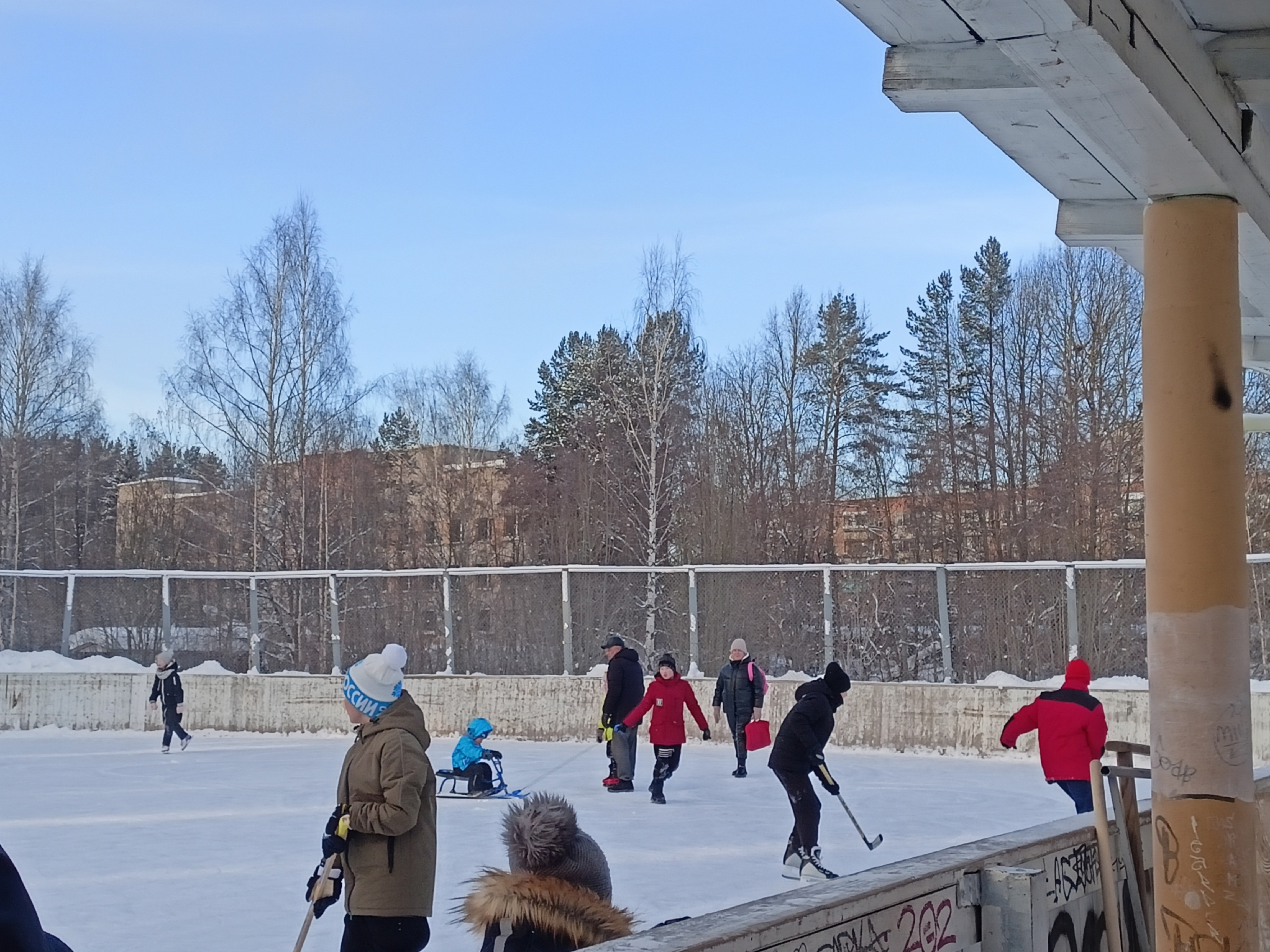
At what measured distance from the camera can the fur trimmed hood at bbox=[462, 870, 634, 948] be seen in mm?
3400

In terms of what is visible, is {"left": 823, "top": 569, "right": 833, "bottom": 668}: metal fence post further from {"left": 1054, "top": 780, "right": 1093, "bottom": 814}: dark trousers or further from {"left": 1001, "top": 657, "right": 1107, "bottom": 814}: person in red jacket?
{"left": 1054, "top": 780, "right": 1093, "bottom": 814}: dark trousers

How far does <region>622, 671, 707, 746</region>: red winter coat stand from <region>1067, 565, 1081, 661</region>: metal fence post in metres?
5.96

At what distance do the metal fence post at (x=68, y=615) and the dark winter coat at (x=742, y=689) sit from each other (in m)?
12.0

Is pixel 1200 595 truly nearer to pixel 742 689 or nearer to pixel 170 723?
pixel 742 689

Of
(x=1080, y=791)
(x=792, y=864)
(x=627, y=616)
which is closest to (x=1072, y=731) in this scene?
(x=1080, y=791)

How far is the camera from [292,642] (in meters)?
23.0

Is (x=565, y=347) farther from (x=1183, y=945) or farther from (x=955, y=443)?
(x=1183, y=945)

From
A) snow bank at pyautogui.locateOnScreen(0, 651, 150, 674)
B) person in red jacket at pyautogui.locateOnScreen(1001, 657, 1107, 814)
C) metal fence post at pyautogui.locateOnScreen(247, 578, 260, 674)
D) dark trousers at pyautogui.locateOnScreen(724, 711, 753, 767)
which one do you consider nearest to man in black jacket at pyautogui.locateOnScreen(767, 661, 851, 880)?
person in red jacket at pyautogui.locateOnScreen(1001, 657, 1107, 814)

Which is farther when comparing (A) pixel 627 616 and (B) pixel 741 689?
(A) pixel 627 616

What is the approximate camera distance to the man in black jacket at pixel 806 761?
30.0 ft

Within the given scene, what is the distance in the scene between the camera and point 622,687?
45.1 feet

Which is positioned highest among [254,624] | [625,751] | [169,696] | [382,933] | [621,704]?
[254,624]

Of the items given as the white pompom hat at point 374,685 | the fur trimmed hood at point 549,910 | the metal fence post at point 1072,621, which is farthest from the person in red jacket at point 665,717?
the fur trimmed hood at point 549,910

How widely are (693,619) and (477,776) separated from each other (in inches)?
268
